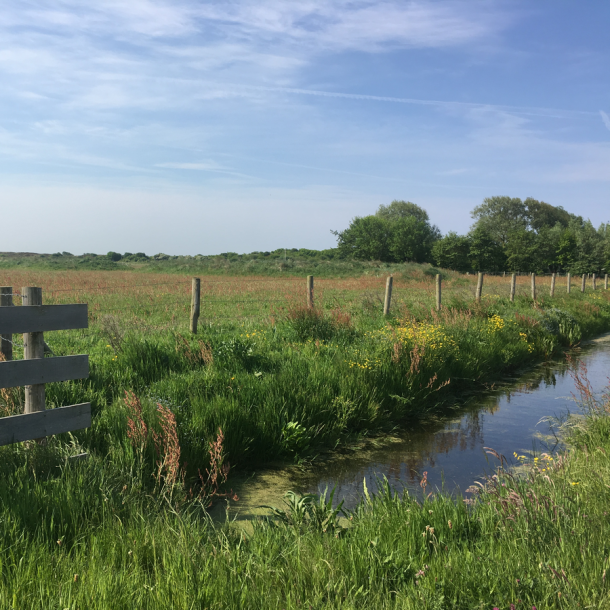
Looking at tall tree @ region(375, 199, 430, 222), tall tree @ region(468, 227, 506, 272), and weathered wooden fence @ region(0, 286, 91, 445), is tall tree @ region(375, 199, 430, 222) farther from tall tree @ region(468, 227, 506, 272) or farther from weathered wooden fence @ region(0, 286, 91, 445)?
weathered wooden fence @ region(0, 286, 91, 445)

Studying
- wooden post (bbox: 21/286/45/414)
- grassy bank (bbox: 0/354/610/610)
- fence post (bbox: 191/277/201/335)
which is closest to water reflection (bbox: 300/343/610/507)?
grassy bank (bbox: 0/354/610/610)

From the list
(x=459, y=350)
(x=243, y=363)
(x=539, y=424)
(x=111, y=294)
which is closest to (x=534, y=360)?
(x=459, y=350)

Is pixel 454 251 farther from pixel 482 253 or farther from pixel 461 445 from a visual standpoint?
pixel 461 445

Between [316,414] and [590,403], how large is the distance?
3539 millimetres

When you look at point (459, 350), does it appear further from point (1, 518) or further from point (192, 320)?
point (1, 518)

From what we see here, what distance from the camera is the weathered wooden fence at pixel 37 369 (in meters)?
4.26

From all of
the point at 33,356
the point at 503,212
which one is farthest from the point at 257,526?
the point at 503,212

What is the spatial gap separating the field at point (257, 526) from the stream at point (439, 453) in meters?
0.34

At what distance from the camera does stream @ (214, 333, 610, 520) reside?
5.32 m

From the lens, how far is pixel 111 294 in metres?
20.6

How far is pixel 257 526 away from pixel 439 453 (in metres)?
3.51

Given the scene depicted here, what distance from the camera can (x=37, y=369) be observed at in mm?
4453

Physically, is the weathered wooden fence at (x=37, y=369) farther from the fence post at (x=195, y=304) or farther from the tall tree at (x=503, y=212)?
the tall tree at (x=503, y=212)

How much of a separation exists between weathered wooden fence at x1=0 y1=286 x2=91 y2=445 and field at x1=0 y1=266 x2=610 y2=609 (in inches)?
9.9
